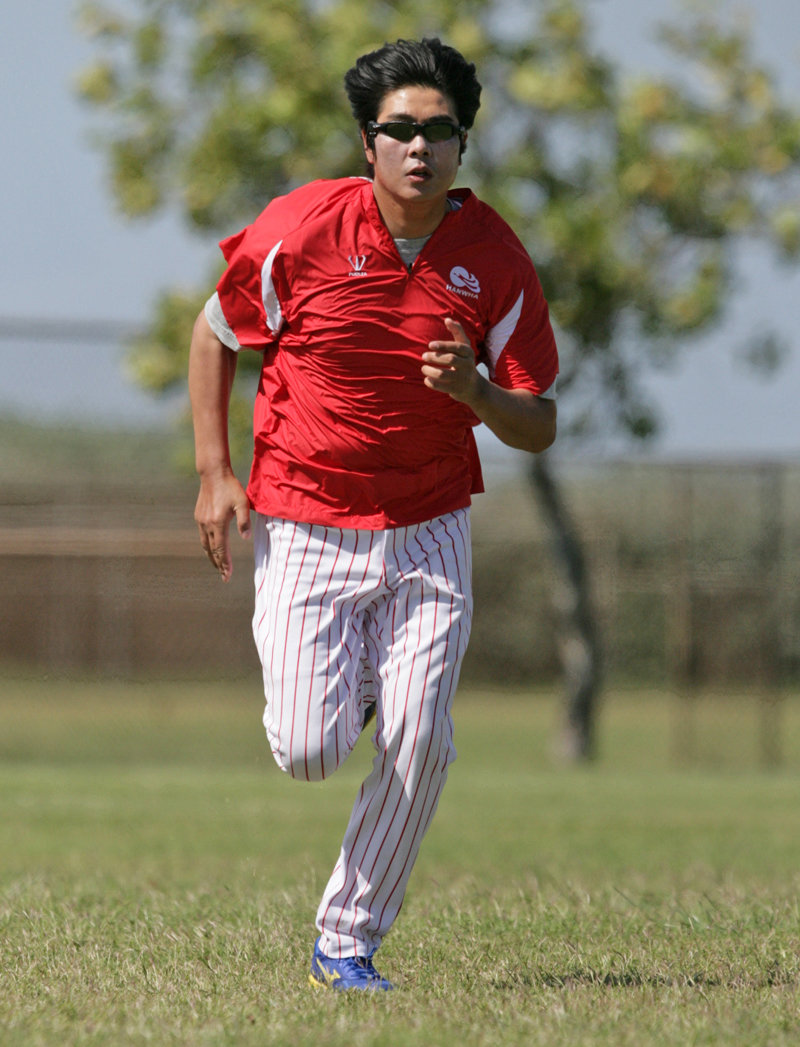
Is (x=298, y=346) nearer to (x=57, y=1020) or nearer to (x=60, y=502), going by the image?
(x=57, y=1020)

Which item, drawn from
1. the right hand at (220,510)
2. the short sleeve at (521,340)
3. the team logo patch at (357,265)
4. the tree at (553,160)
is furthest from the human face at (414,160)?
the tree at (553,160)

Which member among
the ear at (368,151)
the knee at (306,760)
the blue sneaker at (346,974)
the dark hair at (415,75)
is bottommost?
the blue sneaker at (346,974)

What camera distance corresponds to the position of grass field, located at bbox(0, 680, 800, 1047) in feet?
11.0

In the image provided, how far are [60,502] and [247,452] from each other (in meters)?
2.36

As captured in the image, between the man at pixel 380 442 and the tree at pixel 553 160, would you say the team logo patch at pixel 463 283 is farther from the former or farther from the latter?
the tree at pixel 553 160

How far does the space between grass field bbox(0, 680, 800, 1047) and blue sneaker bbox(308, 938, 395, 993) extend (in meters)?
0.09

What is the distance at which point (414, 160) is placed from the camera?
3844mm

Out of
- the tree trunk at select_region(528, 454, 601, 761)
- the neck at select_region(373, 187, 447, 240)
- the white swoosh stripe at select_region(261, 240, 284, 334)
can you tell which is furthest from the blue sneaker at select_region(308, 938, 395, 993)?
the tree trunk at select_region(528, 454, 601, 761)

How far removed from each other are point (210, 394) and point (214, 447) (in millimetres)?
156

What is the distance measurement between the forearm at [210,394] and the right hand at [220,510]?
0.12 ft

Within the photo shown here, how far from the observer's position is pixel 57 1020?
3273 millimetres

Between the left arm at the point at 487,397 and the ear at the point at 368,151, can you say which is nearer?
the left arm at the point at 487,397

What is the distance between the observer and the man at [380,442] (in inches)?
155

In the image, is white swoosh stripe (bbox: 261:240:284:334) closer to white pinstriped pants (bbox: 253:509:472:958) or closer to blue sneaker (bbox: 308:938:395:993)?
white pinstriped pants (bbox: 253:509:472:958)
